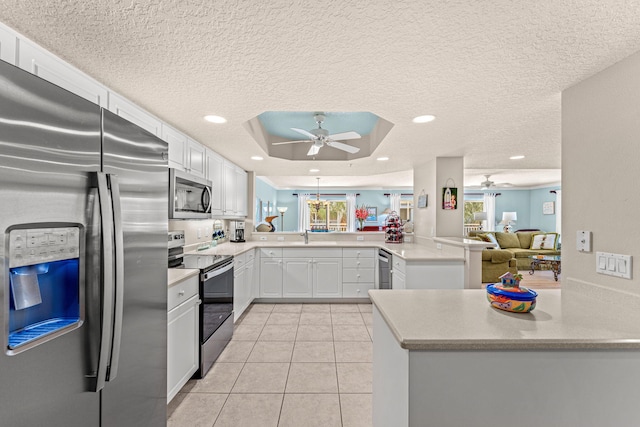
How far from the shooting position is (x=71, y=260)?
97 cm

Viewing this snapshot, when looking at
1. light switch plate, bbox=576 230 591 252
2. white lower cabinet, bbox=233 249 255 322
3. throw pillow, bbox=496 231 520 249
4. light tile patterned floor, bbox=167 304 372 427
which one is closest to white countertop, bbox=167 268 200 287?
light tile patterned floor, bbox=167 304 372 427

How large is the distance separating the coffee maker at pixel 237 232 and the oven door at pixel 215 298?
1.71 metres

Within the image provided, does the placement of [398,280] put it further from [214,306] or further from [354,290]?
[214,306]

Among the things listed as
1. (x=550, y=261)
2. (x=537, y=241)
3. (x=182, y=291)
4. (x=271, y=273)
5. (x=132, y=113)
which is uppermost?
(x=132, y=113)

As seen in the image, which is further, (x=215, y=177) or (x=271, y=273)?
(x=271, y=273)

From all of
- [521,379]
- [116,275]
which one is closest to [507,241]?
[521,379]

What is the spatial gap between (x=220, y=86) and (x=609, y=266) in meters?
2.33

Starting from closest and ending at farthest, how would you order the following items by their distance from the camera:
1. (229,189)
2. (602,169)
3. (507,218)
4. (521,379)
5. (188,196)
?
(521,379)
(602,169)
(188,196)
(229,189)
(507,218)

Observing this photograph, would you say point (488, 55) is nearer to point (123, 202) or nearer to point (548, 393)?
point (548, 393)

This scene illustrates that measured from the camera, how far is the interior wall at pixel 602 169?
4.66 feet

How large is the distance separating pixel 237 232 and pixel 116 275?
365 centimetres

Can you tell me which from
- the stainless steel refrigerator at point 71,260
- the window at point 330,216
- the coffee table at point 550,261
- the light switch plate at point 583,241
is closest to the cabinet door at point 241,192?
the stainless steel refrigerator at point 71,260

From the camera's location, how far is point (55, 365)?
0.90 m

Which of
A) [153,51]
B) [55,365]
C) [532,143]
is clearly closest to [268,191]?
[532,143]
